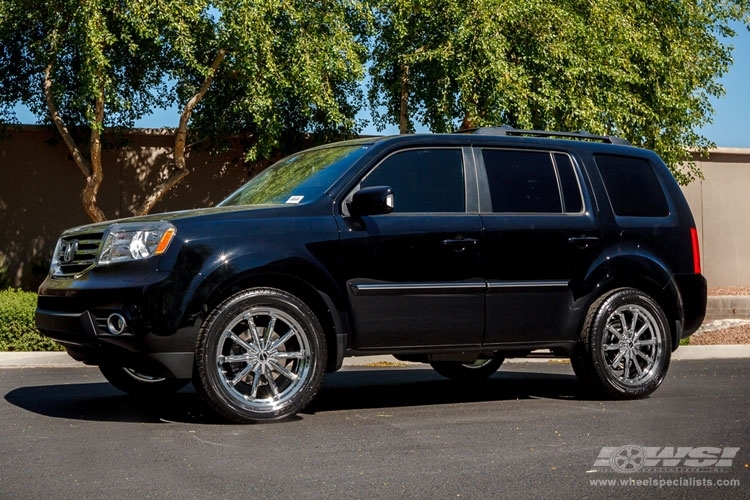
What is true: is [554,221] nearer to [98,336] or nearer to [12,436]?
[98,336]

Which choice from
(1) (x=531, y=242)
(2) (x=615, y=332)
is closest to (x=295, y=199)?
(1) (x=531, y=242)

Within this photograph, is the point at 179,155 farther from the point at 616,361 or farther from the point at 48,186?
the point at 616,361

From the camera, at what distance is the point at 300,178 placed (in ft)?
26.5

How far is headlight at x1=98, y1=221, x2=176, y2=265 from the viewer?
7.04m

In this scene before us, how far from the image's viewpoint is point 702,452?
6.20m

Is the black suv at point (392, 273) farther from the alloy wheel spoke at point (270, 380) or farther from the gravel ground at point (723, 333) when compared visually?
the gravel ground at point (723, 333)

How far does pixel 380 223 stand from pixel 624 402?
251cm

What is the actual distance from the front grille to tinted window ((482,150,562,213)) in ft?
9.56

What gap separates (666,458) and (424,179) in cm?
286

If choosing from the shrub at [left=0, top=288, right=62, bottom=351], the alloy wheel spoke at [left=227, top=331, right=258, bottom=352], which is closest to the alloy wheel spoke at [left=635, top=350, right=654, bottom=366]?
the alloy wheel spoke at [left=227, top=331, right=258, bottom=352]

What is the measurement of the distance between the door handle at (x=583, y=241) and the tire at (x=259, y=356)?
2.21 m

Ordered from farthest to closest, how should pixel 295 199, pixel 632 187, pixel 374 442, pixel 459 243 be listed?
pixel 632 187 < pixel 459 243 < pixel 295 199 < pixel 374 442

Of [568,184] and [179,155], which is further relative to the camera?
[179,155]

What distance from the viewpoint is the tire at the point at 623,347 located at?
8.38 meters
